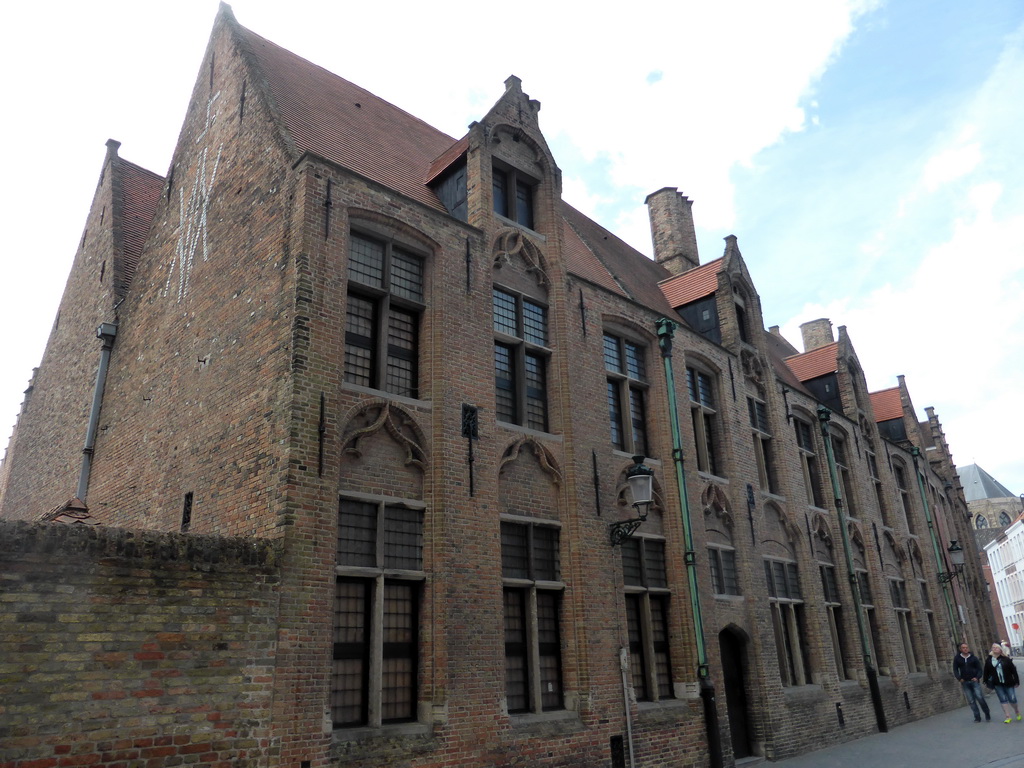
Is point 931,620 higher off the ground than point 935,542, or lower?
lower

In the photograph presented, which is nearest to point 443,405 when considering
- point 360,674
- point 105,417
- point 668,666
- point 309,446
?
point 309,446

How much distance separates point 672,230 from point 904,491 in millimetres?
12176

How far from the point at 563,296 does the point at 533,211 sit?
1.85 m

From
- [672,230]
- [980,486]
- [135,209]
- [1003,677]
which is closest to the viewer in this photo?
[1003,677]

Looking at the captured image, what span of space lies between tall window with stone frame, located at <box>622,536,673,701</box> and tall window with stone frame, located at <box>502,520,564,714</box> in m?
1.73

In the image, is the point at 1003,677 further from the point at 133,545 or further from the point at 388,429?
the point at 133,545

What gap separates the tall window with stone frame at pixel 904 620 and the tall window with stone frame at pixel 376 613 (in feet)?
56.9

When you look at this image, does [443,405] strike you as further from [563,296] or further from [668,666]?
[668,666]

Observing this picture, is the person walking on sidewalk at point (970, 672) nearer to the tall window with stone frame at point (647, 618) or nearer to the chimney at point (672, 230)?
the tall window with stone frame at point (647, 618)

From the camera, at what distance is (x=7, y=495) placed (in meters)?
17.4

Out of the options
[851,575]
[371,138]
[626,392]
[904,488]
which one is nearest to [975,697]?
[851,575]

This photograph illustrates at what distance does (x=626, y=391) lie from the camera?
14.0 metres

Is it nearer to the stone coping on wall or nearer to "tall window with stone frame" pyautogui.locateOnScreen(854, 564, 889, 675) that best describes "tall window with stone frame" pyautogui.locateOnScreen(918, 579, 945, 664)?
"tall window with stone frame" pyautogui.locateOnScreen(854, 564, 889, 675)

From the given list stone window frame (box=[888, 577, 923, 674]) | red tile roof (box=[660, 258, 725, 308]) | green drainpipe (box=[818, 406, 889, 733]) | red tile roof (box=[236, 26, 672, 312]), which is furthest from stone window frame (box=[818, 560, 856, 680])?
red tile roof (box=[236, 26, 672, 312])
